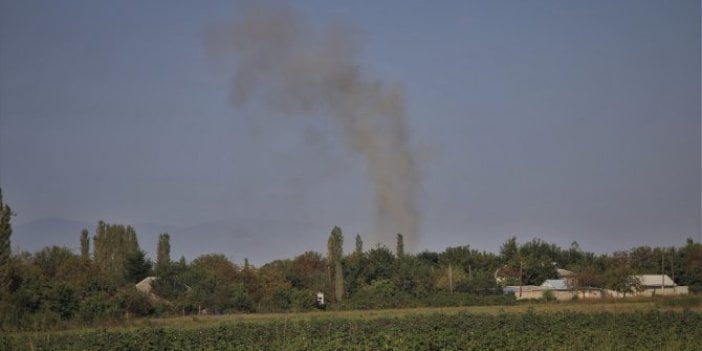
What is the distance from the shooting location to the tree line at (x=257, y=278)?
1940 inches

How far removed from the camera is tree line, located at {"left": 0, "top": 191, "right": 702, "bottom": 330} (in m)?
49.3

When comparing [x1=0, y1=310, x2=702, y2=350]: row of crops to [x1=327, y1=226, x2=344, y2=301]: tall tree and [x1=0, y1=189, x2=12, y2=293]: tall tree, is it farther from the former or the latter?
[x1=327, y1=226, x2=344, y2=301]: tall tree

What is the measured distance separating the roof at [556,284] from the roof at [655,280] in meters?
7.61

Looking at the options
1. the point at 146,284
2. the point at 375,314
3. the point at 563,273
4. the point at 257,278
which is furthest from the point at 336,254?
the point at 563,273

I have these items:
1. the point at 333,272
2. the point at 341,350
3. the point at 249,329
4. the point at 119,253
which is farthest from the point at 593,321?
the point at 119,253

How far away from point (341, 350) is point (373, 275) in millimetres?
59145

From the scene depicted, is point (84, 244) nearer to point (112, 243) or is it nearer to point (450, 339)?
point (112, 243)

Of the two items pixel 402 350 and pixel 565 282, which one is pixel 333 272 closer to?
pixel 565 282

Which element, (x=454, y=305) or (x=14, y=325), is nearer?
(x=14, y=325)

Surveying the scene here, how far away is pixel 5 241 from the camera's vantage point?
159 feet

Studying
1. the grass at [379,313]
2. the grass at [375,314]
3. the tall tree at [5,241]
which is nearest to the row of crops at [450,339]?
the grass at [379,313]

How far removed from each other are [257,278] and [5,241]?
29.4 m

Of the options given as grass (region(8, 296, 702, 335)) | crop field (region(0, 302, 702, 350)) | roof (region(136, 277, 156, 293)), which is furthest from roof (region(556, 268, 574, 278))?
crop field (region(0, 302, 702, 350))

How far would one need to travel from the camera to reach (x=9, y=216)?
5019 centimetres
